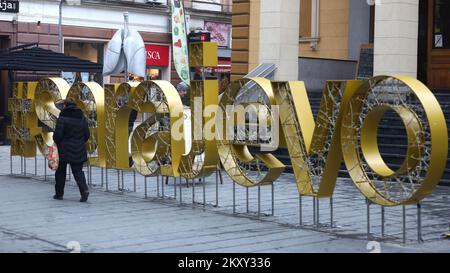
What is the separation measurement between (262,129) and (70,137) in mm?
3690

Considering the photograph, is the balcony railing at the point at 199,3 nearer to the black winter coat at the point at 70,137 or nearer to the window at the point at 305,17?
the window at the point at 305,17

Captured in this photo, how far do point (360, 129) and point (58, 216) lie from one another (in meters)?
4.70

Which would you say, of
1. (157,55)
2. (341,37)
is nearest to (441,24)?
(341,37)

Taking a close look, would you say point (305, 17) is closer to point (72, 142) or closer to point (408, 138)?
point (72, 142)

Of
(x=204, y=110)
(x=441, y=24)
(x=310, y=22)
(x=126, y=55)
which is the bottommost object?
(x=204, y=110)

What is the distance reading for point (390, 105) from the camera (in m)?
10.4

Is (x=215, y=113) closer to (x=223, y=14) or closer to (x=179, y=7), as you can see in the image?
(x=179, y=7)

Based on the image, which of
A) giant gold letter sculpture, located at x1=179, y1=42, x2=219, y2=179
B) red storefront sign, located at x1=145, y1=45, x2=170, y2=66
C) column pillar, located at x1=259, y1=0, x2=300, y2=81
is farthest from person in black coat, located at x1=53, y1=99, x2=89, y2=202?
red storefront sign, located at x1=145, y1=45, x2=170, y2=66

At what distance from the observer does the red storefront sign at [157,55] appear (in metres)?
35.3

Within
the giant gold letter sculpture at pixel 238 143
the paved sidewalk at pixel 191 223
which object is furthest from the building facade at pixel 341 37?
the giant gold letter sculpture at pixel 238 143

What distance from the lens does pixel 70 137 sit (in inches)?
563

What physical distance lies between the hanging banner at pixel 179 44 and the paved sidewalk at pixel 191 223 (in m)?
10.9

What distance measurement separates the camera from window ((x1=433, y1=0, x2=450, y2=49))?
22.5 meters
